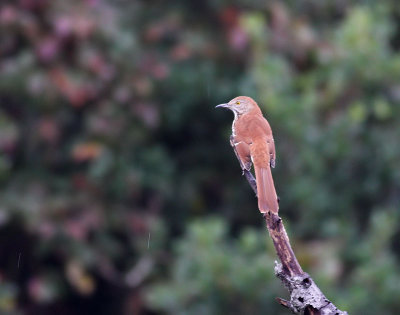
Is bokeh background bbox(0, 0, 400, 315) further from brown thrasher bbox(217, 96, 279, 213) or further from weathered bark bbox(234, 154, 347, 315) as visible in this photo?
weathered bark bbox(234, 154, 347, 315)

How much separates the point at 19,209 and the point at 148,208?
1.92 metres

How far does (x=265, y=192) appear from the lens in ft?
15.0

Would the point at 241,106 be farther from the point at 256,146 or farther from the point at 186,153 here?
the point at 186,153

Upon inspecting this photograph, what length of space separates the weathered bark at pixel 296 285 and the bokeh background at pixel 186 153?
4252 millimetres

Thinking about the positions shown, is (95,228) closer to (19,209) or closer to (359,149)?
(19,209)

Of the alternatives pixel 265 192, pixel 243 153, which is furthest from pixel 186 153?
pixel 265 192

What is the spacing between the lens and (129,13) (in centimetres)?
1116

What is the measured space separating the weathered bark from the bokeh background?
14.0 feet

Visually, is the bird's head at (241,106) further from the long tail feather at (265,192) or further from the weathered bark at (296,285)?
the weathered bark at (296,285)

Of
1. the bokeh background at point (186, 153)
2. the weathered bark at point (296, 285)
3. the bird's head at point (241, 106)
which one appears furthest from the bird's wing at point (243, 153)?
the bokeh background at point (186, 153)

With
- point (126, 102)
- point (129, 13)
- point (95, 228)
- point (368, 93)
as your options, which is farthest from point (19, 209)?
point (368, 93)

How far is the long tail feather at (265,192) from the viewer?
434 centimetres

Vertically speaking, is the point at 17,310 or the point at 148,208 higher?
the point at 148,208

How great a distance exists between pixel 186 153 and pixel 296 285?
25.3ft
